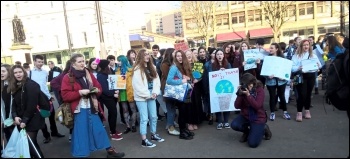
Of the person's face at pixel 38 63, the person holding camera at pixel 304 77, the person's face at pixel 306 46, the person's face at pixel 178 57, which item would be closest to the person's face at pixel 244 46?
the person holding camera at pixel 304 77

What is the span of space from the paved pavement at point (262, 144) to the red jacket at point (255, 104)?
1.50 ft

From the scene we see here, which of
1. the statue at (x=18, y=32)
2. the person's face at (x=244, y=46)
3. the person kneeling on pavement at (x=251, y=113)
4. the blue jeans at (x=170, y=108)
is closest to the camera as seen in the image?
the person kneeling on pavement at (x=251, y=113)

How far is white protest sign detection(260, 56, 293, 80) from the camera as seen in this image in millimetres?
6434

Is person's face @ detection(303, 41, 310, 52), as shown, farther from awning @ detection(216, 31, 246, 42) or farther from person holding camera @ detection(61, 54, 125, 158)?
awning @ detection(216, 31, 246, 42)

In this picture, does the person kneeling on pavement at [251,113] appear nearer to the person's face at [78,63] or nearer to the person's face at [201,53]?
the person's face at [201,53]

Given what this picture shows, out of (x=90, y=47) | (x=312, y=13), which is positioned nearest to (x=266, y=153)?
(x=312, y=13)

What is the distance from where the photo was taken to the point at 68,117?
451cm

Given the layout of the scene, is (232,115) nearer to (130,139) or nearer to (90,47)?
(130,139)

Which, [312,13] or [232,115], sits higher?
[312,13]

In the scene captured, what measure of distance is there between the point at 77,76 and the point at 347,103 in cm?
351

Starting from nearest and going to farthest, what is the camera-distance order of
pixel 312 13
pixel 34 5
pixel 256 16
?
pixel 34 5 < pixel 312 13 < pixel 256 16

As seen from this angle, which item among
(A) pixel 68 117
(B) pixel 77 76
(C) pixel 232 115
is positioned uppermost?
(B) pixel 77 76

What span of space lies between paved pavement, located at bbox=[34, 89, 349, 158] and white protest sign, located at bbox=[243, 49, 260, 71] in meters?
1.37

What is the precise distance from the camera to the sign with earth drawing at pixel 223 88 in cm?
633
